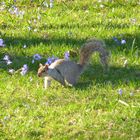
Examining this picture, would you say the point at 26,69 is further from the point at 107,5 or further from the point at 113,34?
the point at 107,5

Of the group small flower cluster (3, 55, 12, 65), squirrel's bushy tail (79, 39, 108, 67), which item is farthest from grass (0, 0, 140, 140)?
squirrel's bushy tail (79, 39, 108, 67)

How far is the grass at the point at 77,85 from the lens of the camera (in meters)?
5.37

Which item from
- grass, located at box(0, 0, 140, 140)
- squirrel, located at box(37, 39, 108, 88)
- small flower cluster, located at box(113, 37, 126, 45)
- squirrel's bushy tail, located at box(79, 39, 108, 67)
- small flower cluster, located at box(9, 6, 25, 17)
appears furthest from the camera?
small flower cluster, located at box(9, 6, 25, 17)

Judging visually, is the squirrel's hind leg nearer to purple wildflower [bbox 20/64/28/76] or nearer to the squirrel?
the squirrel

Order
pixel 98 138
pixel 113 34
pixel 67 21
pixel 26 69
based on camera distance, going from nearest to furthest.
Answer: pixel 98 138 → pixel 26 69 → pixel 113 34 → pixel 67 21

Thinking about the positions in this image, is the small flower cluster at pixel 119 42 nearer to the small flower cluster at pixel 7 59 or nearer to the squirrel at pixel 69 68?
the squirrel at pixel 69 68

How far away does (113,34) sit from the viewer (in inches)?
312

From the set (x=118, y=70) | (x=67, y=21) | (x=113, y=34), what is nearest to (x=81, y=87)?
(x=118, y=70)

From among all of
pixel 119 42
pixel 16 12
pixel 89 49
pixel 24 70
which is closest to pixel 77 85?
pixel 89 49

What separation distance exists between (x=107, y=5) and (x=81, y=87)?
3.59 metres

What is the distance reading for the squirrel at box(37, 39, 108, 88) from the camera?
20.2ft

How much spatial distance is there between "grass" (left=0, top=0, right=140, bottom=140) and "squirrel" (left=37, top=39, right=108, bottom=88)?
0.10 metres

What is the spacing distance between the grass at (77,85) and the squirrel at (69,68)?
104 mm

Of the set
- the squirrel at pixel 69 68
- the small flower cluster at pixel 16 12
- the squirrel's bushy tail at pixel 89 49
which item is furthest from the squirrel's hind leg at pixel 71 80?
the small flower cluster at pixel 16 12
